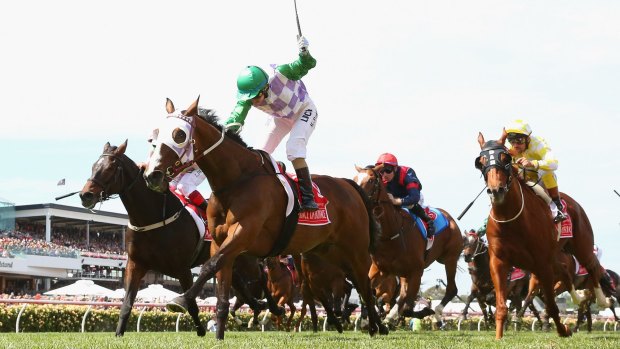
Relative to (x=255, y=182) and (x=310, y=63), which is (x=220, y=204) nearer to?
(x=255, y=182)

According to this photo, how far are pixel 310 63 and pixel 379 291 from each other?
21.0 feet

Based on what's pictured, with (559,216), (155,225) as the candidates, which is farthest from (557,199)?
(155,225)

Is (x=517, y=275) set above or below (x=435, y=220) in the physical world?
below

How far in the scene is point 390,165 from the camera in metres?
11.1

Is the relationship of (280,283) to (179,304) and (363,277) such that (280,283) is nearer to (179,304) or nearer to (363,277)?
(363,277)

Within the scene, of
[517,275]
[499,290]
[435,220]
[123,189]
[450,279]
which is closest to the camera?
[499,290]

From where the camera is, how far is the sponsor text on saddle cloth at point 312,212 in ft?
23.6

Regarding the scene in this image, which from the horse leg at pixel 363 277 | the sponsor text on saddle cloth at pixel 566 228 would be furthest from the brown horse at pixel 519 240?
the horse leg at pixel 363 277

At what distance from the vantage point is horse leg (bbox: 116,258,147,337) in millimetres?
8164

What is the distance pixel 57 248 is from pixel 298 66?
4023 centimetres

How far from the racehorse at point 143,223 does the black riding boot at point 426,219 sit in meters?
3.60

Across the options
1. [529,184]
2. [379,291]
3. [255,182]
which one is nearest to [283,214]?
[255,182]

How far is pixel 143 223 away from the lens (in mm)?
8461

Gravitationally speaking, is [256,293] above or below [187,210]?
below
